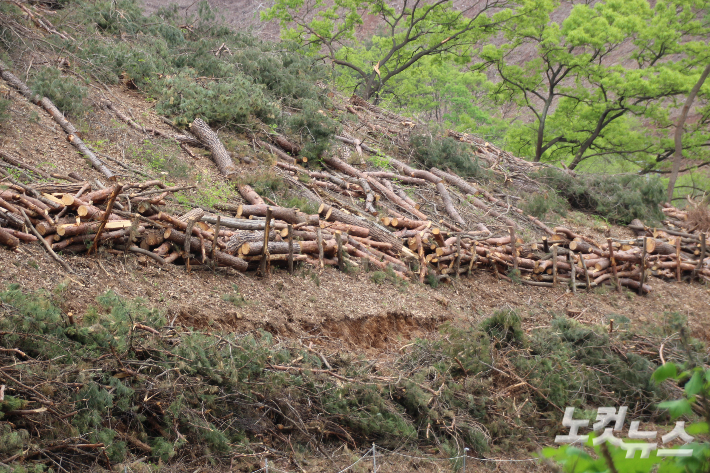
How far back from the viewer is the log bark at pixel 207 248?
691cm

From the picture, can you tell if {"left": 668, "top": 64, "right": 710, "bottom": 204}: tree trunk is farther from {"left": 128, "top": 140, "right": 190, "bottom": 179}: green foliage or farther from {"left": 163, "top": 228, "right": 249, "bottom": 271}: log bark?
{"left": 163, "top": 228, "right": 249, "bottom": 271}: log bark

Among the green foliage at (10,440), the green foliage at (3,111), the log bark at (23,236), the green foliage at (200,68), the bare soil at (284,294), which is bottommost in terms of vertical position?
the bare soil at (284,294)

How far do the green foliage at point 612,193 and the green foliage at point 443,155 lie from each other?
245 centimetres

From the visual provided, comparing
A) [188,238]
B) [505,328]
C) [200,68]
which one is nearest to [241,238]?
[188,238]

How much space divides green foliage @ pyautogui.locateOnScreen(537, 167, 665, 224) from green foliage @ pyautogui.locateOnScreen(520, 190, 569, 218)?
33.9 inches

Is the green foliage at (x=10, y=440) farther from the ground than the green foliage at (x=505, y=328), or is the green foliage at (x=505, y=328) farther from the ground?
the green foliage at (x=10, y=440)

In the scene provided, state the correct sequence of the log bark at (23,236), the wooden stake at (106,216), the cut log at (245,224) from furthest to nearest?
the cut log at (245,224), the wooden stake at (106,216), the log bark at (23,236)

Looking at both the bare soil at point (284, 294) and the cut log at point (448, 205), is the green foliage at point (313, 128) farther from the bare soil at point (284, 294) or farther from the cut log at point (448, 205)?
the cut log at point (448, 205)

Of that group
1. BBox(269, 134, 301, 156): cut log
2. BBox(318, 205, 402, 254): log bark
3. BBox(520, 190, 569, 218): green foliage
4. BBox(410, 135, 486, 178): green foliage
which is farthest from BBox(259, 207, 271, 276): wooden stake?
BBox(520, 190, 569, 218): green foliage

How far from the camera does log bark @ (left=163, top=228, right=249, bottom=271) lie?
22.7 ft

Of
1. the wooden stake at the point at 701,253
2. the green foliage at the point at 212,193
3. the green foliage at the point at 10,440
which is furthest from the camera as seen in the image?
the wooden stake at the point at 701,253

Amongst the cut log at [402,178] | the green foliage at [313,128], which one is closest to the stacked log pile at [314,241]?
the cut log at [402,178]

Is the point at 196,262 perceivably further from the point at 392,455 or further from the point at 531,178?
the point at 531,178

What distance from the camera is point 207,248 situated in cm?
707
